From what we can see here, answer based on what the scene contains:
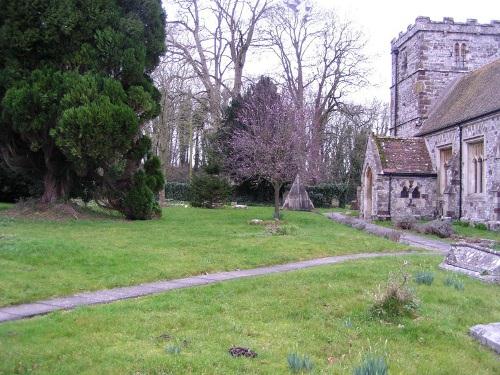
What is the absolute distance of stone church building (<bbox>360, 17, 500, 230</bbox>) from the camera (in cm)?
2097

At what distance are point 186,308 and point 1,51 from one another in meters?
14.2

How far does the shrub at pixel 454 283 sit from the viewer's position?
316 inches

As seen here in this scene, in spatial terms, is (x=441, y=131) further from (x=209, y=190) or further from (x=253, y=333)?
(x=253, y=333)

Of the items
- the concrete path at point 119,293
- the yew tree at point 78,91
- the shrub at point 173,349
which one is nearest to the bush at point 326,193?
the yew tree at point 78,91

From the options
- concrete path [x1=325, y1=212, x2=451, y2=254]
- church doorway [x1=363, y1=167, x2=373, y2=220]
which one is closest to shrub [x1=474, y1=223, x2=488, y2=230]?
concrete path [x1=325, y1=212, x2=451, y2=254]

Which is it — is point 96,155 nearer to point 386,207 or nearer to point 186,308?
point 186,308

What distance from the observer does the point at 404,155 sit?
25453 mm

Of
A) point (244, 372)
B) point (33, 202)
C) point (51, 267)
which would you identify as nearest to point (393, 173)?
point (33, 202)

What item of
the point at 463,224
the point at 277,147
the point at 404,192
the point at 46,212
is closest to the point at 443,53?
the point at 404,192

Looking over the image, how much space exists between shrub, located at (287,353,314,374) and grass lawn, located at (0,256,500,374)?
86 millimetres

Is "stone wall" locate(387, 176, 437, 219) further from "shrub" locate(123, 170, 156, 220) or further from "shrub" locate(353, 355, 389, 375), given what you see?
"shrub" locate(353, 355, 389, 375)

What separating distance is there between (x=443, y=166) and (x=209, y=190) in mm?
12537

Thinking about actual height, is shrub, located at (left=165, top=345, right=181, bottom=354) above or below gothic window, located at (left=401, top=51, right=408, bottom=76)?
below

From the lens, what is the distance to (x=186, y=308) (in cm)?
654
